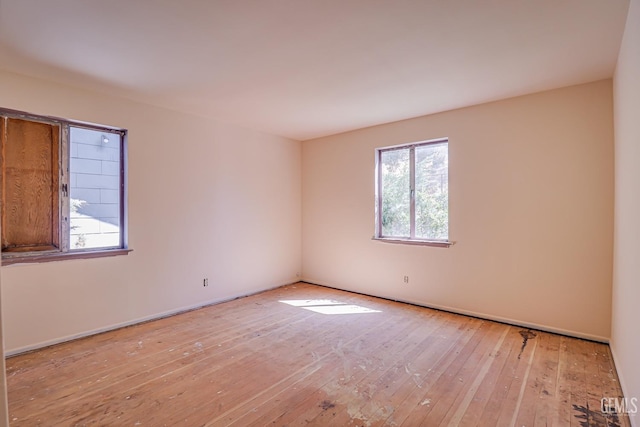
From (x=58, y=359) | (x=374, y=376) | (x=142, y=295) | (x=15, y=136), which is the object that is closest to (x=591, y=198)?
(x=374, y=376)

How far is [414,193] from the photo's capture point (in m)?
4.41

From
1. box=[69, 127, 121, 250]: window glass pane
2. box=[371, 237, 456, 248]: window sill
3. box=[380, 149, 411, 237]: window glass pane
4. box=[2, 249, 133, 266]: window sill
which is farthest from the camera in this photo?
box=[380, 149, 411, 237]: window glass pane

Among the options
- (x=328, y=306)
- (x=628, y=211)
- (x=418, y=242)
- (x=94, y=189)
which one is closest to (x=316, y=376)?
(x=328, y=306)

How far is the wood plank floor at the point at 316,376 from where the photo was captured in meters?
2.04

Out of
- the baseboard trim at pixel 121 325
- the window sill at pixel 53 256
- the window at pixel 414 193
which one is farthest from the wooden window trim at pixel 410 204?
the window sill at pixel 53 256

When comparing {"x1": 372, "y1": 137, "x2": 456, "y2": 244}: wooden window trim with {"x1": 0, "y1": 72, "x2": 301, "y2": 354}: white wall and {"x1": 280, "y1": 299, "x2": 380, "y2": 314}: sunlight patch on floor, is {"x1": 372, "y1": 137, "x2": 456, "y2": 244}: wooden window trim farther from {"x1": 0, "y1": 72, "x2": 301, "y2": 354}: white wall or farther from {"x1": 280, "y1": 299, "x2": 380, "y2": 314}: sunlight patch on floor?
{"x1": 0, "y1": 72, "x2": 301, "y2": 354}: white wall

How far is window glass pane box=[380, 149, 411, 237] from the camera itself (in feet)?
14.8

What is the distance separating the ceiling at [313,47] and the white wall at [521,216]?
1.15ft

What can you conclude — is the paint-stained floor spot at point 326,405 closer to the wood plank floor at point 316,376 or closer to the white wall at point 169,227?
the wood plank floor at point 316,376

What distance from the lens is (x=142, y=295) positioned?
371 cm

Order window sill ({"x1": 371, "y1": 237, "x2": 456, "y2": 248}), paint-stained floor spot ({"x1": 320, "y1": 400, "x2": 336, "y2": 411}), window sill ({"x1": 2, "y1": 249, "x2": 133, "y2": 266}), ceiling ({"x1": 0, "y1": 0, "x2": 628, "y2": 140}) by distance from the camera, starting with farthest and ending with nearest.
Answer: window sill ({"x1": 371, "y1": 237, "x2": 456, "y2": 248}) → window sill ({"x1": 2, "y1": 249, "x2": 133, "y2": 266}) → paint-stained floor spot ({"x1": 320, "y1": 400, "x2": 336, "y2": 411}) → ceiling ({"x1": 0, "y1": 0, "x2": 628, "y2": 140})

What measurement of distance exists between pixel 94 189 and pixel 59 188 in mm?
301

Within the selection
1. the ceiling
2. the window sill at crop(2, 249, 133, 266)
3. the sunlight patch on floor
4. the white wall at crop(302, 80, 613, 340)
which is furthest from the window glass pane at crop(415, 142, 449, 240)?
the window sill at crop(2, 249, 133, 266)

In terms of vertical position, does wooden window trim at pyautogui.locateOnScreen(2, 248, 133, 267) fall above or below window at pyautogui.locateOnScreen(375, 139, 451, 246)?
below
